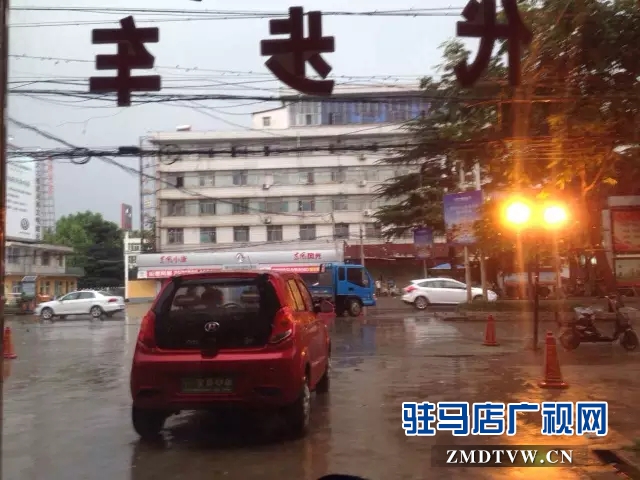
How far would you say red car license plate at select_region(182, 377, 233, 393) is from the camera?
5980mm

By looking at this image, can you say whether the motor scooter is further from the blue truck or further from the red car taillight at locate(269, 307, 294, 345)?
the blue truck

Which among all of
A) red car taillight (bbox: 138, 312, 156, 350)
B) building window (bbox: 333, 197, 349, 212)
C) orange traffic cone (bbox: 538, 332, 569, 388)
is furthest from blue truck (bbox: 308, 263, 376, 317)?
red car taillight (bbox: 138, 312, 156, 350)

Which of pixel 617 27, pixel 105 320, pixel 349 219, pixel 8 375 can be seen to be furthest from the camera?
pixel 349 219

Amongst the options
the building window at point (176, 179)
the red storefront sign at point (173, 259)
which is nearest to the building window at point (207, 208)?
the building window at point (176, 179)

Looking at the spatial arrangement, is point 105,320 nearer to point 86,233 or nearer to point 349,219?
point 86,233

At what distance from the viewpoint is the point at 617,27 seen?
24.1ft

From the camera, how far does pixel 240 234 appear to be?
146ft

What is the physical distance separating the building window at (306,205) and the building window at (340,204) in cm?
144

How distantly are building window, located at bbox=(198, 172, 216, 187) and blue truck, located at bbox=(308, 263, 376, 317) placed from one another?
14319mm

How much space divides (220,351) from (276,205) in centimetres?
3573

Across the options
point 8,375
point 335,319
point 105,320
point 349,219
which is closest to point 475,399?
point 8,375

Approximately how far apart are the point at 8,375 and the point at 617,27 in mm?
10998

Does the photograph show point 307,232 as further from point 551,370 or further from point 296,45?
point 296,45

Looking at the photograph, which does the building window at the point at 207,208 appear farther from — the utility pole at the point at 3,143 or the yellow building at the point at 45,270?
the utility pole at the point at 3,143
